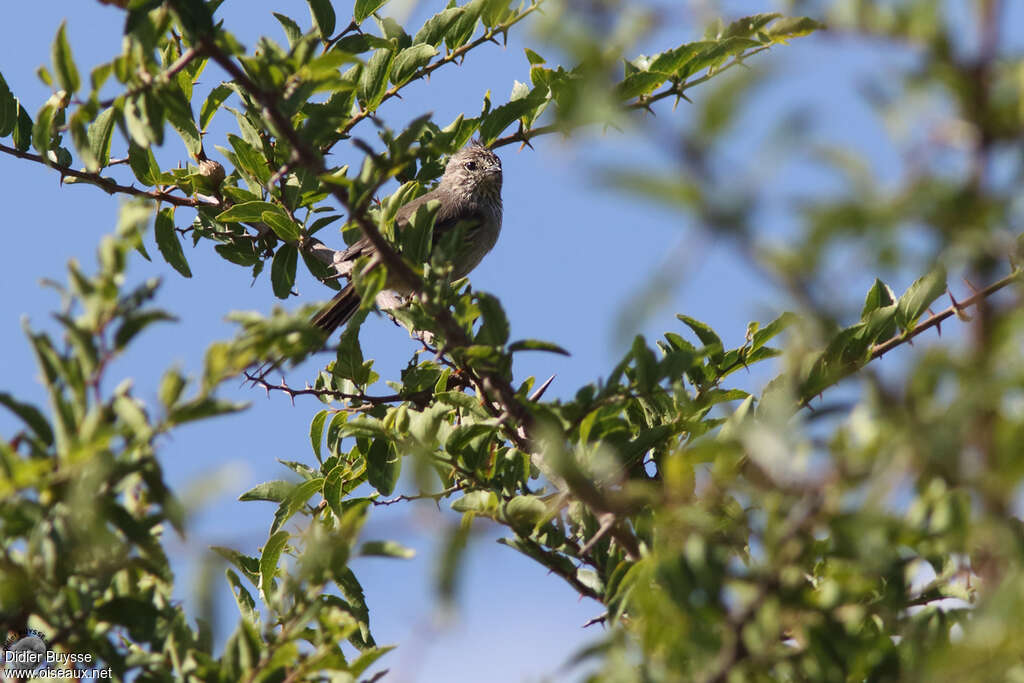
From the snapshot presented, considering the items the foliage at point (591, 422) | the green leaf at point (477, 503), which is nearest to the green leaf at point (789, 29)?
the foliage at point (591, 422)

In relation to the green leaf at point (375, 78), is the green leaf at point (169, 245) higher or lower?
lower

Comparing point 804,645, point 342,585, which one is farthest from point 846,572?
point 342,585

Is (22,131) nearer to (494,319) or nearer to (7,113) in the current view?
(7,113)

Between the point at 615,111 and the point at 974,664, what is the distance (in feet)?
2.95

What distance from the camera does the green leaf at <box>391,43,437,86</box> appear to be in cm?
426

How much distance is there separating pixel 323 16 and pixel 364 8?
181mm

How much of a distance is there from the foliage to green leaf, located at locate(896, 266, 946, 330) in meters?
0.01

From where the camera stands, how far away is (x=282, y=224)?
425 centimetres

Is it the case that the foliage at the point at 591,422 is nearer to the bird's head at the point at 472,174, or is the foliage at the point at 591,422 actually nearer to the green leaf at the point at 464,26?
the green leaf at the point at 464,26

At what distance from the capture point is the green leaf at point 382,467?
12.2ft

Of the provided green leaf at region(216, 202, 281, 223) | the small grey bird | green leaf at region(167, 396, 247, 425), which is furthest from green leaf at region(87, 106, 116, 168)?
the small grey bird

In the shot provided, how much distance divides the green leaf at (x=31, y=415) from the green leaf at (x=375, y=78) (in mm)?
2354

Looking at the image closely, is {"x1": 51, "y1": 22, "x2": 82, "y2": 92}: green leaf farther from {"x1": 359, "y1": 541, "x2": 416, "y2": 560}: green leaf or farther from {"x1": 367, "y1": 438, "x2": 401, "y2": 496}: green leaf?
{"x1": 367, "y1": 438, "x2": 401, "y2": 496}: green leaf

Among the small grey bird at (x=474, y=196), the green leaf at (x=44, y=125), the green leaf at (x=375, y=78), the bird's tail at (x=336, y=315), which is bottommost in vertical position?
the green leaf at (x=44, y=125)
